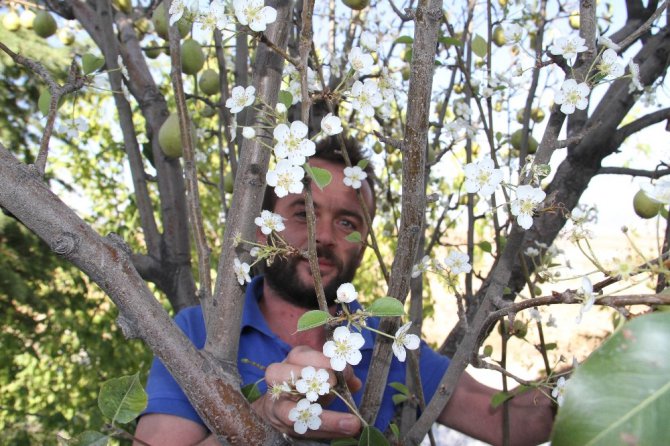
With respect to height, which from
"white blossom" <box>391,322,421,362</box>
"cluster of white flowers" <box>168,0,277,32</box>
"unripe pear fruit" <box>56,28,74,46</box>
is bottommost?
"white blossom" <box>391,322,421,362</box>

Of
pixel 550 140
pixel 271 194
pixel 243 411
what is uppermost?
pixel 271 194

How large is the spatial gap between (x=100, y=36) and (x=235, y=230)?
1.08 m

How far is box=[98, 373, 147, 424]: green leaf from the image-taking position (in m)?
0.69

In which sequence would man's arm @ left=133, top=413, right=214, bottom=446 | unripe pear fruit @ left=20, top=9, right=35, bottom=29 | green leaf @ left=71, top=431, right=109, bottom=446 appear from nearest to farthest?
green leaf @ left=71, top=431, right=109, bottom=446 < man's arm @ left=133, top=413, right=214, bottom=446 < unripe pear fruit @ left=20, top=9, right=35, bottom=29

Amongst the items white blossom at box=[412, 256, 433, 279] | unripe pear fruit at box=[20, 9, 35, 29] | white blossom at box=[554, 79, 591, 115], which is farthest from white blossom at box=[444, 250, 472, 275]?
unripe pear fruit at box=[20, 9, 35, 29]

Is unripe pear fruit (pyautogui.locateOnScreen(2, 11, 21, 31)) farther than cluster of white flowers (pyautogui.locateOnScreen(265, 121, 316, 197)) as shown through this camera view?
Yes

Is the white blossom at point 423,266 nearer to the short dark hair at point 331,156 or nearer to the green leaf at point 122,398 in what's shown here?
the green leaf at point 122,398

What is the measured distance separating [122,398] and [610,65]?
2.42 ft

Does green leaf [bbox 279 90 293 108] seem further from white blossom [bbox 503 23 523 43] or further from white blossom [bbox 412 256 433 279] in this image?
white blossom [bbox 503 23 523 43]

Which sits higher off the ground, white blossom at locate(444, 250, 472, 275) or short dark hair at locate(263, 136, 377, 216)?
short dark hair at locate(263, 136, 377, 216)

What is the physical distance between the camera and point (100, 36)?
1.70m

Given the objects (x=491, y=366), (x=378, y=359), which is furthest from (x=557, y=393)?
(x=378, y=359)

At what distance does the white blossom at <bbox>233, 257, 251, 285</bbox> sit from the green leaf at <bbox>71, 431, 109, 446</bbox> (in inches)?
11.3

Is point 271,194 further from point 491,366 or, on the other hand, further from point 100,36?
point 491,366
